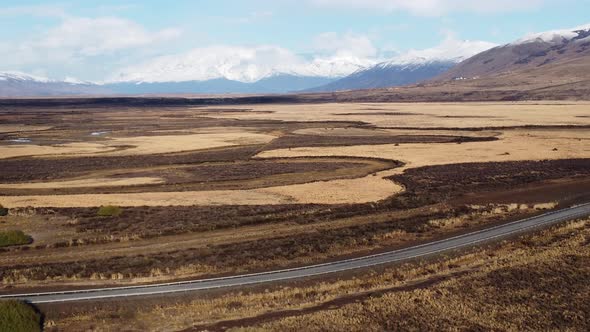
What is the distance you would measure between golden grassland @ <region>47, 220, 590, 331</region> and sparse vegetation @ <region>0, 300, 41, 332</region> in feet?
3.18

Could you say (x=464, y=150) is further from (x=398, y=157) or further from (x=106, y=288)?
(x=106, y=288)

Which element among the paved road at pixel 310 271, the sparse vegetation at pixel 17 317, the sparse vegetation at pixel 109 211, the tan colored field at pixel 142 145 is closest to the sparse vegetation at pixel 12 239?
the sparse vegetation at pixel 109 211

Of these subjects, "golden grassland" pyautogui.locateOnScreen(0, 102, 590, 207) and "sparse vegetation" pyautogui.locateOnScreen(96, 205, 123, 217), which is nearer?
"sparse vegetation" pyautogui.locateOnScreen(96, 205, 123, 217)

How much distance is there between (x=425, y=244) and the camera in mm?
38562

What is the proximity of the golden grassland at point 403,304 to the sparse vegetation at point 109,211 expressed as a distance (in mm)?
21631

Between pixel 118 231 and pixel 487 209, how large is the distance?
2916 centimetres

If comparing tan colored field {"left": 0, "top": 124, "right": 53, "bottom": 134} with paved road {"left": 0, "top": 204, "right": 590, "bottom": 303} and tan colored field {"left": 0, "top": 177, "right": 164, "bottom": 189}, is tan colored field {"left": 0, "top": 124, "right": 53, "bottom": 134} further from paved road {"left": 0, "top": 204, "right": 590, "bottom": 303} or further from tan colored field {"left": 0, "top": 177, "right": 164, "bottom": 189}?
paved road {"left": 0, "top": 204, "right": 590, "bottom": 303}

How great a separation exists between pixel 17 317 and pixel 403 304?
1719 centimetres

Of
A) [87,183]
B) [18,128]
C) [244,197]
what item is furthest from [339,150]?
[18,128]

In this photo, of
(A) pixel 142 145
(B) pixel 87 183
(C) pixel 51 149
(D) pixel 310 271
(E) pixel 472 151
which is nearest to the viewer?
(D) pixel 310 271

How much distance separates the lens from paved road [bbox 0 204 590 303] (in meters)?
29.7

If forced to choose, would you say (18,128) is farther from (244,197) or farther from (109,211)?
(109,211)

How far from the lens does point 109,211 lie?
49344 millimetres

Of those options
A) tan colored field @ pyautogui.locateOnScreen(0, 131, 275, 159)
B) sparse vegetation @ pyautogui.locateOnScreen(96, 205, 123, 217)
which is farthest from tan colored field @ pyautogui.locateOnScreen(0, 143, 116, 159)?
sparse vegetation @ pyautogui.locateOnScreen(96, 205, 123, 217)
